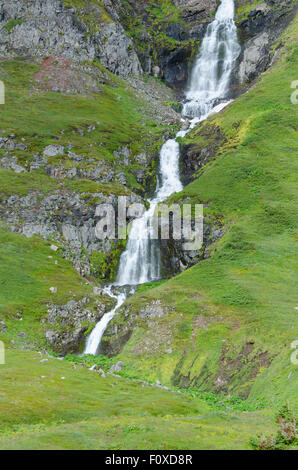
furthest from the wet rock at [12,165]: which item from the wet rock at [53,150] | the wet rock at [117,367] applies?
the wet rock at [117,367]

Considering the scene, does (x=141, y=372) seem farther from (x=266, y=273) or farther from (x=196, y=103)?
(x=196, y=103)

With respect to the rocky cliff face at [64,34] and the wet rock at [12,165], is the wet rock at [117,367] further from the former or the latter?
the rocky cliff face at [64,34]

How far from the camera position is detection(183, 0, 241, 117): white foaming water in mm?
105562

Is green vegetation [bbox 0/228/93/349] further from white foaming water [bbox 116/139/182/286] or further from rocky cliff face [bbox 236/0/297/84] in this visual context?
rocky cliff face [bbox 236/0/297/84]

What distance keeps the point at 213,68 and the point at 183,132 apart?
3512cm

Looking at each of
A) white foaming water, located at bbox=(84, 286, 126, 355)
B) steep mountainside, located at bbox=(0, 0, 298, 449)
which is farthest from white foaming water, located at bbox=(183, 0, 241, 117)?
white foaming water, located at bbox=(84, 286, 126, 355)

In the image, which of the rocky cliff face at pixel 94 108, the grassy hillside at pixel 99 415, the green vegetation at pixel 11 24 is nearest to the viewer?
the grassy hillside at pixel 99 415

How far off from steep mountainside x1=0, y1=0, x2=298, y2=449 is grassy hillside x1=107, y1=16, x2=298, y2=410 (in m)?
0.19

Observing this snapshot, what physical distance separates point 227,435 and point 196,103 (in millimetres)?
97129

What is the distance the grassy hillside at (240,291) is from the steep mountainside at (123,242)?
19cm

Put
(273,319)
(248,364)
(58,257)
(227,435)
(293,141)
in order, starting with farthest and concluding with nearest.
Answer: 1. (293,141)
2. (58,257)
3. (273,319)
4. (248,364)
5. (227,435)

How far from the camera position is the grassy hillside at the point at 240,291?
32844mm

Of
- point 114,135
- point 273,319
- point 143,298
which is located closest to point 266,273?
point 273,319

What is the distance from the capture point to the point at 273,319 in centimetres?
3619
